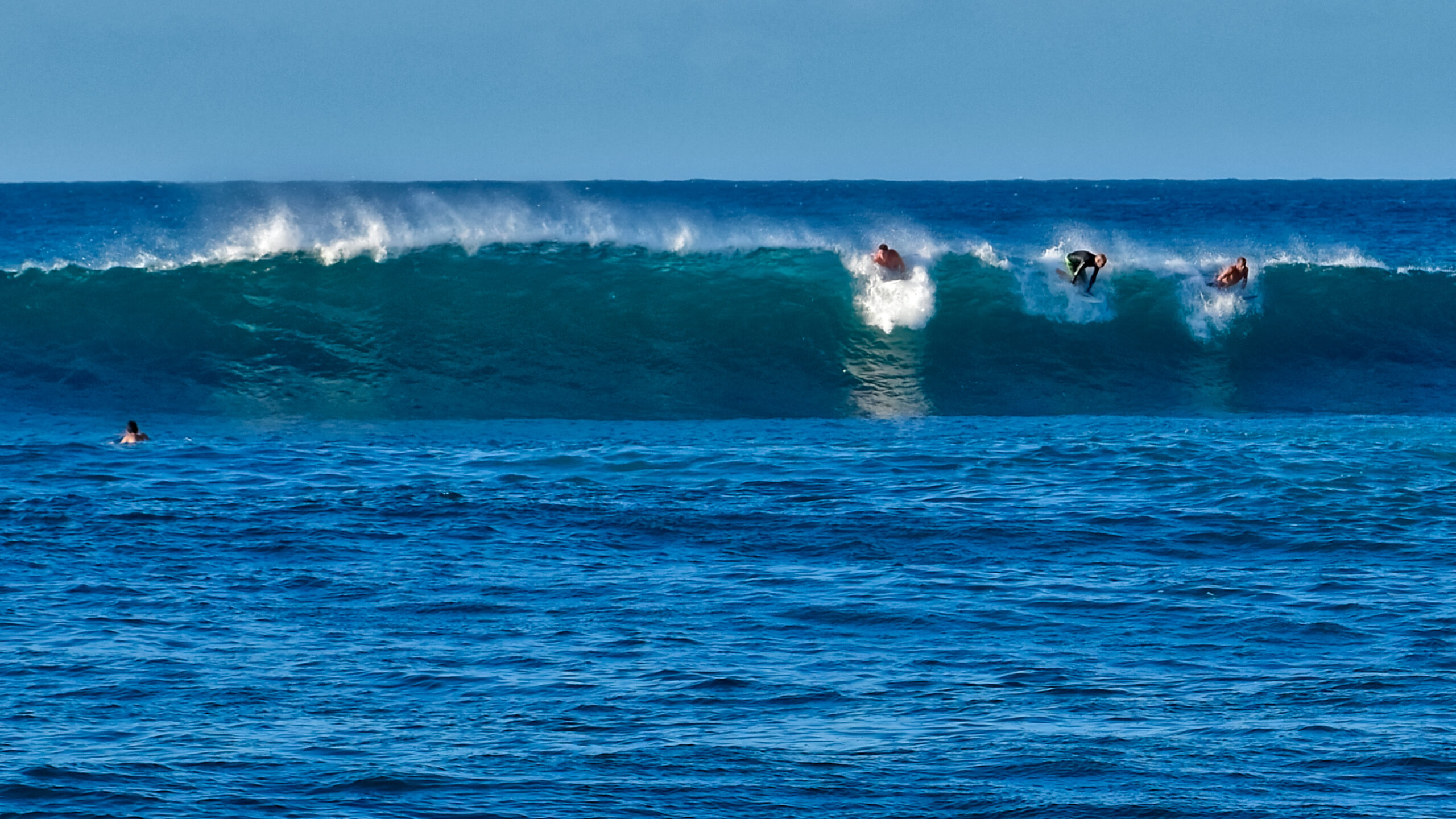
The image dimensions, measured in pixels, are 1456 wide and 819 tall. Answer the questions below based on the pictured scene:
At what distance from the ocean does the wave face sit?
96mm

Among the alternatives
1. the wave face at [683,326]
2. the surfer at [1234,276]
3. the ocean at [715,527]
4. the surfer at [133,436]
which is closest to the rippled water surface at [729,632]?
the ocean at [715,527]

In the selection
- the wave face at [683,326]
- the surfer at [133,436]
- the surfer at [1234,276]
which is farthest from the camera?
the surfer at [1234,276]

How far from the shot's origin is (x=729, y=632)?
9.85 metres

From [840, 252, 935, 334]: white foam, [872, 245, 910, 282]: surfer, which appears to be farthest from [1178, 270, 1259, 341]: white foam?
[872, 245, 910, 282]: surfer

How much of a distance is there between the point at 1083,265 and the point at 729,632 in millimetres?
15530

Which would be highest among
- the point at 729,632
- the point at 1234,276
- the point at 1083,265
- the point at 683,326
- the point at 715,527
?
the point at 1083,265

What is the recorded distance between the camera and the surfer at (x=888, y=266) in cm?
2477

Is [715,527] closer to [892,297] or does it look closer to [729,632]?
[729,632]

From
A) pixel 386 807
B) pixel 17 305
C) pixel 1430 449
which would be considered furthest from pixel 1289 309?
pixel 386 807

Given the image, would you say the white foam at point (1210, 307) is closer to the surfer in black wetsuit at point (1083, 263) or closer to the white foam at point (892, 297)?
the surfer in black wetsuit at point (1083, 263)

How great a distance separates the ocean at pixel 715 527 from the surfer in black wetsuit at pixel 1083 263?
0.85 ft

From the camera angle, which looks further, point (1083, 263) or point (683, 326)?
point (1083, 263)

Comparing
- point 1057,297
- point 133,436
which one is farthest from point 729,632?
point 1057,297

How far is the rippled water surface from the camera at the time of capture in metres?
7.42
